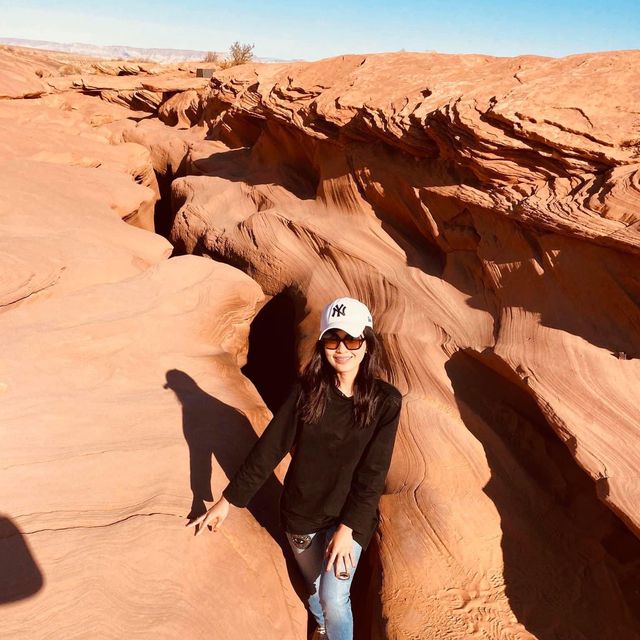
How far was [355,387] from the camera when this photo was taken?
221cm

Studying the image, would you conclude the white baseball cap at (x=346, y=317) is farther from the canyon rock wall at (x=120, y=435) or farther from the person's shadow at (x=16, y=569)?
the person's shadow at (x=16, y=569)

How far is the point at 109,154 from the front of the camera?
8641 mm

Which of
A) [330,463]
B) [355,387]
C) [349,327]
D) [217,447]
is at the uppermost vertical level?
[349,327]

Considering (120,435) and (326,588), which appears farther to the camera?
(120,435)

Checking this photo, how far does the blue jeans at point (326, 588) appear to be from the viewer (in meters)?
2.28

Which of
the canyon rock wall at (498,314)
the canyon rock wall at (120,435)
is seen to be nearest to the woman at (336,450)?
the canyon rock wall at (120,435)

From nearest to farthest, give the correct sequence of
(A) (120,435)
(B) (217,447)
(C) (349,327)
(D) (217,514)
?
(C) (349,327) < (D) (217,514) < (A) (120,435) < (B) (217,447)

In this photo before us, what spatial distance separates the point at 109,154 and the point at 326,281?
217 inches

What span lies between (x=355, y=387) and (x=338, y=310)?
349 mm

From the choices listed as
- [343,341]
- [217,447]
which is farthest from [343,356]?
[217,447]

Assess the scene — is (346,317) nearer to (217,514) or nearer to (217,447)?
(217,514)

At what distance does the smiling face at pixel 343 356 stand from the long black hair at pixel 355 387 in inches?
1.6

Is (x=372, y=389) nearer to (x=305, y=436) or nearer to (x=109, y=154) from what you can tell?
(x=305, y=436)

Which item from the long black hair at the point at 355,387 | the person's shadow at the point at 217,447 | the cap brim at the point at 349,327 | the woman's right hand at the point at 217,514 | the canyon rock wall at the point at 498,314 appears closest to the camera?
the cap brim at the point at 349,327
